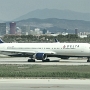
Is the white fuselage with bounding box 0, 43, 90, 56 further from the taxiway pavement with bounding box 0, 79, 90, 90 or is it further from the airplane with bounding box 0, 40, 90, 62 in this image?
the taxiway pavement with bounding box 0, 79, 90, 90

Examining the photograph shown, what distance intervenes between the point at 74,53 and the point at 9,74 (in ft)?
90.6

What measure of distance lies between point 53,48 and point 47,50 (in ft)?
4.11

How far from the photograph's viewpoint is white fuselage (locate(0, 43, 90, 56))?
2655 inches

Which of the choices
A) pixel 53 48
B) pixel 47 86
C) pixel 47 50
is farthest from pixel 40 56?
Answer: pixel 47 86

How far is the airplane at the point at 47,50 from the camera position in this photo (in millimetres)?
67562

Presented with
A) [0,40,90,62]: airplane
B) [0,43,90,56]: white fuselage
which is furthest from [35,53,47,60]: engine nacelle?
[0,43,90,56]: white fuselage

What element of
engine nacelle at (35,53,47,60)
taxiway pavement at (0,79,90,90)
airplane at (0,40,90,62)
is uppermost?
airplane at (0,40,90,62)

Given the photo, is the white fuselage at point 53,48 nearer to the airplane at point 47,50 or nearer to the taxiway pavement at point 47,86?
Result: the airplane at point 47,50

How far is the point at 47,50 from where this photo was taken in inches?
2736

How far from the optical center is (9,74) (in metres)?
41.5

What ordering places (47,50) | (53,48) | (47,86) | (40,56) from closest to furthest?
(47,86) → (40,56) → (53,48) → (47,50)

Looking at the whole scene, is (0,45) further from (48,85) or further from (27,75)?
(48,85)

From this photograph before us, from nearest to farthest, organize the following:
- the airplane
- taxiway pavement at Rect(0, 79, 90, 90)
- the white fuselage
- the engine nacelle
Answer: taxiway pavement at Rect(0, 79, 90, 90)
the white fuselage
the airplane
the engine nacelle

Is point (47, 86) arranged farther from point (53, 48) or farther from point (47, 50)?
point (47, 50)
